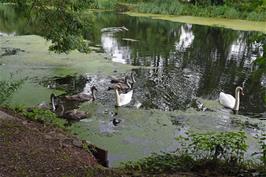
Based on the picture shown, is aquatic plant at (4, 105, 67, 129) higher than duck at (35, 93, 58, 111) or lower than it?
higher

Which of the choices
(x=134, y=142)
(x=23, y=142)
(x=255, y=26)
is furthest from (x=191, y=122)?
(x=255, y=26)

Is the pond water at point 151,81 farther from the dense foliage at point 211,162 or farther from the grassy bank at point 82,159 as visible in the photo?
the dense foliage at point 211,162

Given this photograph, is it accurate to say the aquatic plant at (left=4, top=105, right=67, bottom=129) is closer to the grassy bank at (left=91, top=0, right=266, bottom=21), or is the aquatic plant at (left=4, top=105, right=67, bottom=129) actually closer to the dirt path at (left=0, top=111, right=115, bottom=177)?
the dirt path at (left=0, top=111, right=115, bottom=177)

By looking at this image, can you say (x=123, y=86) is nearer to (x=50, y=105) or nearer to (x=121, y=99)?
(x=121, y=99)

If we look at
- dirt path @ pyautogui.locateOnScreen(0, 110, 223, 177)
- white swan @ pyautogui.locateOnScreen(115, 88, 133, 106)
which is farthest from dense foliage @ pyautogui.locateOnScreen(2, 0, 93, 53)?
dirt path @ pyautogui.locateOnScreen(0, 110, 223, 177)

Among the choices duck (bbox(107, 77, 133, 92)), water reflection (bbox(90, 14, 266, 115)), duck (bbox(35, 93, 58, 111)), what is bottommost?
water reflection (bbox(90, 14, 266, 115))

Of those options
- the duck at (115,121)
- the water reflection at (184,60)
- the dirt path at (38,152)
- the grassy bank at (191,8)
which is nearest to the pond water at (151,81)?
the water reflection at (184,60)

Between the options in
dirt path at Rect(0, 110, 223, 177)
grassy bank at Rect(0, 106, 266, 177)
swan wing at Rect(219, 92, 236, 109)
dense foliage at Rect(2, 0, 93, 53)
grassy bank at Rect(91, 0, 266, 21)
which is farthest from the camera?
grassy bank at Rect(91, 0, 266, 21)

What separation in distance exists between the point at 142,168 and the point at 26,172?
181 cm

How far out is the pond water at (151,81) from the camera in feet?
29.3

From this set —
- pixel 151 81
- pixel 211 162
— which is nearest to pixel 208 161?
pixel 211 162

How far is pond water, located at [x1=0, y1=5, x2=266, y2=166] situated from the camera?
29.3ft

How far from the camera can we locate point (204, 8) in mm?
35344

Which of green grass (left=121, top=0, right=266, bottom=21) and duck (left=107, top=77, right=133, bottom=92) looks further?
green grass (left=121, top=0, right=266, bottom=21)
